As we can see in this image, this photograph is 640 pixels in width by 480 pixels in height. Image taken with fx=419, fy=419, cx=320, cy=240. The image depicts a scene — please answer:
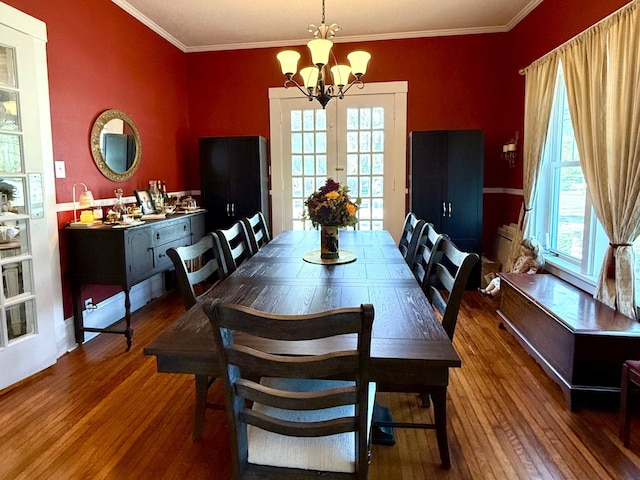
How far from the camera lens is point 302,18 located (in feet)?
13.8

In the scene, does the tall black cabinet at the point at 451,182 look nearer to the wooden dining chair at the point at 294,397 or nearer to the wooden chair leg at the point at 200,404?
the wooden chair leg at the point at 200,404

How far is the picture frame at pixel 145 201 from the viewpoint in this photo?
12.7ft

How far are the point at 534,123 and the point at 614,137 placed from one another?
1.29 meters

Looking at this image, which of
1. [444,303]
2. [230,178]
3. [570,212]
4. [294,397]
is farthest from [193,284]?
[570,212]

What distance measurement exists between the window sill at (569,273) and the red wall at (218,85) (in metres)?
0.95

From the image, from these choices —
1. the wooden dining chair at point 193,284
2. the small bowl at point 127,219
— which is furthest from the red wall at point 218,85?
the wooden dining chair at point 193,284

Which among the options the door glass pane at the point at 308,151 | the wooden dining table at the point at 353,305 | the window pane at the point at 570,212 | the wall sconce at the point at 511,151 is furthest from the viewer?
the door glass pane at the point at 308,151

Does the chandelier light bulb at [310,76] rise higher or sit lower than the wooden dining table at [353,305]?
higher

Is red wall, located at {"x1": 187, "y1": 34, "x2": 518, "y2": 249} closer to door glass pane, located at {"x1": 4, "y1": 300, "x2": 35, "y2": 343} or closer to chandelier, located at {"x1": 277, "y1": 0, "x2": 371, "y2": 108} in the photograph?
chandelier, located at {"x1": 277, "y1": 0, "x2": 371, "y2": 108}

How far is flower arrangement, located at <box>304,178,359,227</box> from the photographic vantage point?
2.51 metres

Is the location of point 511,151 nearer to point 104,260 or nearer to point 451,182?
point 451,182

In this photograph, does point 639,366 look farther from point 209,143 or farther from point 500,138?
point 209,143

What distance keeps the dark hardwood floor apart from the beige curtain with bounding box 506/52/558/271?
1.55 meters

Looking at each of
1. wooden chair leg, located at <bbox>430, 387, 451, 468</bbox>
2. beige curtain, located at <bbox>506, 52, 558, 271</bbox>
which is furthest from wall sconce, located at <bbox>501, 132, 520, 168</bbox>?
wooden chair leg, located at <bbox>430, 387, 451, 468</bbox>
